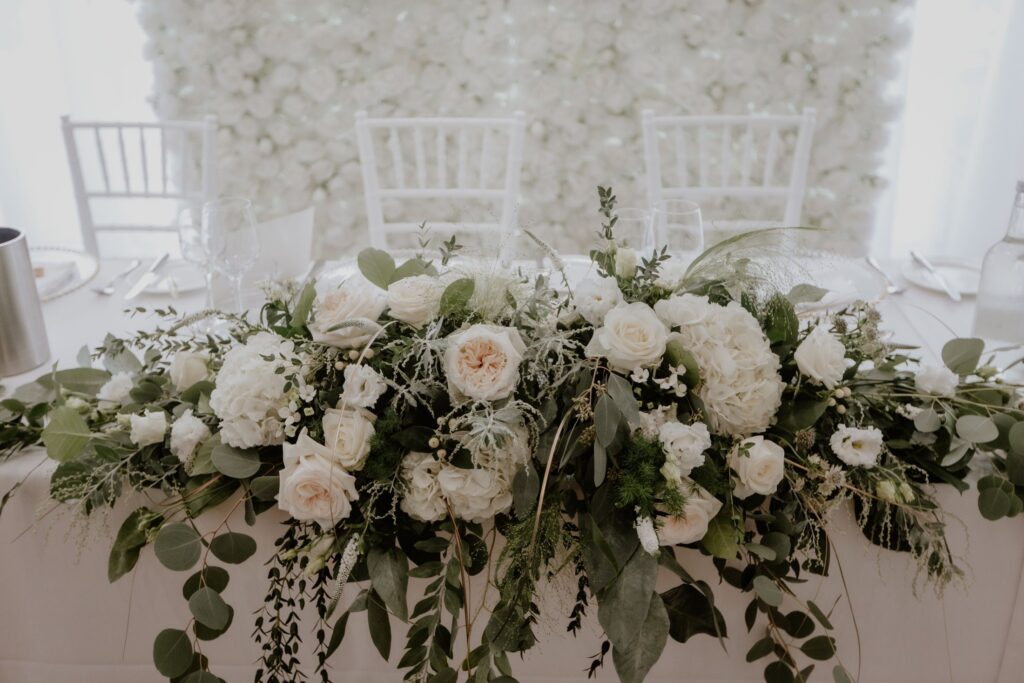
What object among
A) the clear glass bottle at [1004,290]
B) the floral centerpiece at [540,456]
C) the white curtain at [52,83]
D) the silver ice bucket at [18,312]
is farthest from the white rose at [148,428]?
the white curtain at [52,83]

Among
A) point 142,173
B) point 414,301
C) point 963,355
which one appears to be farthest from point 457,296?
point 142,173

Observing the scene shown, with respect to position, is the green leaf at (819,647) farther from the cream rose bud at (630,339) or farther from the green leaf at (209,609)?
the green leaf at (209,609)

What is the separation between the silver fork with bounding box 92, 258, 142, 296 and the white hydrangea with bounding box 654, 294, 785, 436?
1422 millimetres

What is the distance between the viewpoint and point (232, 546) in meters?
1.02

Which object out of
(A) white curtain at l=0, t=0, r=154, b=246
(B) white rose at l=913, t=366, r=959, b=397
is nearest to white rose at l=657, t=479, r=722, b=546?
(B) white rose at l=913, t=366, r=959, b=397

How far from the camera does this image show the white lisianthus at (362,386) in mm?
954

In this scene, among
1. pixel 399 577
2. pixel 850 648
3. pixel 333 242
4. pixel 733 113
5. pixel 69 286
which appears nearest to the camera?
pixel 399 577

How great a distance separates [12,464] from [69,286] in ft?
2.97

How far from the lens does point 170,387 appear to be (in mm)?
1184

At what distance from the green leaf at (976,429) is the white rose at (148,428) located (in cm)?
93

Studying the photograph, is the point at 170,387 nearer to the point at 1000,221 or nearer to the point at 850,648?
the point at 850,648

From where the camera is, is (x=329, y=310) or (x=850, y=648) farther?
(x=850, y=648)

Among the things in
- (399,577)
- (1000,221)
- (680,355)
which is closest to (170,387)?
(399,577)

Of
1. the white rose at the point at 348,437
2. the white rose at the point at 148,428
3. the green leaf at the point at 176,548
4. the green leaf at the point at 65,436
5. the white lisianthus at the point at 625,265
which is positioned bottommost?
the green leaf at the point at 176,548
